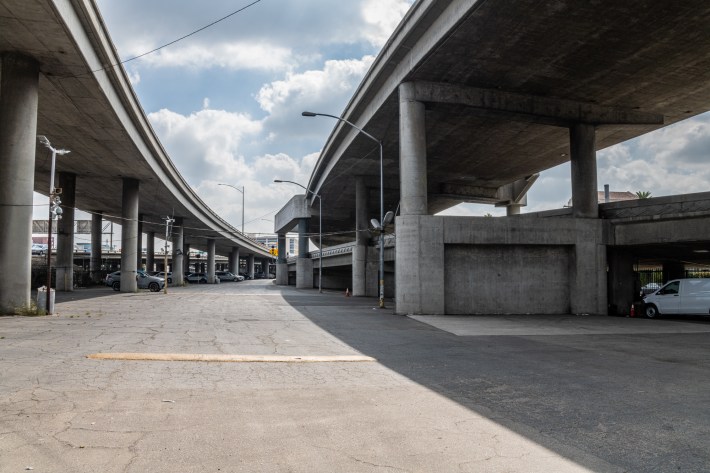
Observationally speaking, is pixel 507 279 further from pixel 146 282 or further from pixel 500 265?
pixel 146 282

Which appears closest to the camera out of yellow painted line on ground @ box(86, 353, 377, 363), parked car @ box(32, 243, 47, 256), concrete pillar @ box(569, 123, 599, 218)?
yellow painted line on ground @ box(86, 353, 377, 363)

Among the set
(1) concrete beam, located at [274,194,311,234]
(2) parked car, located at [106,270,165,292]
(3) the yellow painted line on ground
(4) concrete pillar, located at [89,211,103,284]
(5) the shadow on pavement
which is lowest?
(5) the shadow on pavement

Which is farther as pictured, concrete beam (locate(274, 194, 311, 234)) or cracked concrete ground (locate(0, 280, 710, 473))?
concrete beam (locate(274, 194, 311, 234))

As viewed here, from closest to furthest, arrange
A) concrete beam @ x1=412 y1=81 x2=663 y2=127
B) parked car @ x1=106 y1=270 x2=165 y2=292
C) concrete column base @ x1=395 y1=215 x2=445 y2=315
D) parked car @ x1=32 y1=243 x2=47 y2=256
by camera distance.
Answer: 1. concrete column base @ x1=395 y1=215 x2=445 y2=315
2. concrete beam @ x1=412 y1=81 x2=663 y2=127
3. parked car @ x1=106 y1=270 x2=165 y2=292
4. parked car @ x1=32 y1=243 x2=47 y2=256

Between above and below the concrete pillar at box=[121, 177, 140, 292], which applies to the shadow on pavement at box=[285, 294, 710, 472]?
below

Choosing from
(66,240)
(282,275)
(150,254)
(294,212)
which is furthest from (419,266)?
(150,254)

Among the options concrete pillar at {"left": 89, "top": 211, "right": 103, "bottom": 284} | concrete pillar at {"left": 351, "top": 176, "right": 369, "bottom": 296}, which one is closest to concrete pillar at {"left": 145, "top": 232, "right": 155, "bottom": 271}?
concrete pillar at {"left": 89, "top": 211, "right": 103, "bottom": 284}

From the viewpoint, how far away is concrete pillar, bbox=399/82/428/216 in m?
22.8

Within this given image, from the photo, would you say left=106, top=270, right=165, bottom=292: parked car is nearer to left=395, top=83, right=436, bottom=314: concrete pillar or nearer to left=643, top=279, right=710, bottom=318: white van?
left=395, top=83, right=436, bottom=314: concrete pillar

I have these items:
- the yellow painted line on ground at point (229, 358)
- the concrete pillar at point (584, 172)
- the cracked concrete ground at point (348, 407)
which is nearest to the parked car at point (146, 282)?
the cracked concrete ground at point (348, 407)

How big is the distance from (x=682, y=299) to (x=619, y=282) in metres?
3.75

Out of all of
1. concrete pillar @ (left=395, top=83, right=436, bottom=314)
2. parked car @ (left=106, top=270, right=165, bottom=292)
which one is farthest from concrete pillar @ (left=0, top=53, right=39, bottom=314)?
parked car @ (left=106, top=270, right=165, bottom=292)

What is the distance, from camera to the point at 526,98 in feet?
A: 84.6

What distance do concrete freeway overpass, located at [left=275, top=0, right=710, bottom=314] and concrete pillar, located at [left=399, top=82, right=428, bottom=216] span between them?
0.16ft
